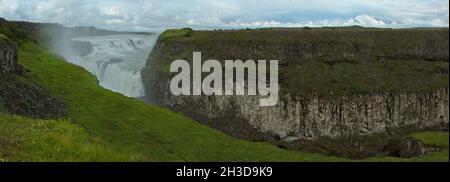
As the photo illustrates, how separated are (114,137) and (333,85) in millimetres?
35942

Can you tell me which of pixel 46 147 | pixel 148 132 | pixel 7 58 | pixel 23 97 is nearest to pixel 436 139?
pixel 148 132

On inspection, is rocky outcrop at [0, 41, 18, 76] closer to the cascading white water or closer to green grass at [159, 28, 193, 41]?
the cascading white water

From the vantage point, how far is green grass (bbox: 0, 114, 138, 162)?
17688 mm

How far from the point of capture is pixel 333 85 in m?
58.4

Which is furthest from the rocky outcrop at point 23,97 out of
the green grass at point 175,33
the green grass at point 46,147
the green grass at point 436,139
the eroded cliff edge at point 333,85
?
Answer: the green grass at point 175,33

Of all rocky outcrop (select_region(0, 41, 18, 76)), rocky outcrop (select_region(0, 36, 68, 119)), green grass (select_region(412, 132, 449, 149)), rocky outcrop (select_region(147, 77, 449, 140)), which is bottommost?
rocky outcrop (select_region(147, 77, 449, 140))

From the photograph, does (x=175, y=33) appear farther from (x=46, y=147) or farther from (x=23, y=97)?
(x=46, y=147)

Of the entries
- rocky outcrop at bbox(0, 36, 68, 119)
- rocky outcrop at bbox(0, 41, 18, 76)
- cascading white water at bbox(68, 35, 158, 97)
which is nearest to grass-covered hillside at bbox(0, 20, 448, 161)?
rocky outcrop at bbox(0, 36, 68, 119)

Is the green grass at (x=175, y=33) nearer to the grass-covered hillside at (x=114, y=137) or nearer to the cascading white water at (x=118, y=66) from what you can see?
the cascading white water at (x=118, y=66)

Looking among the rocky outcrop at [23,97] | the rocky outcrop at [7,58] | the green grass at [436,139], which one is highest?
the rocky outcrop at [7,58]

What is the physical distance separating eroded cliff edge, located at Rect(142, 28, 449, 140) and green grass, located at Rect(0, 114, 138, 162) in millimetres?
36111

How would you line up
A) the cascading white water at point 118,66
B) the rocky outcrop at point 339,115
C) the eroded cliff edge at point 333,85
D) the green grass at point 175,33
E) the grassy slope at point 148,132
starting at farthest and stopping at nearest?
the green grass at point 175,33 → the cascading white water at point 118,66 → the eroded cliff edge at point 333,85 → the rocky outcrop at point 339,115 → the grassy slope at point 148,132

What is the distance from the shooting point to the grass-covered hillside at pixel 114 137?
18.8m
